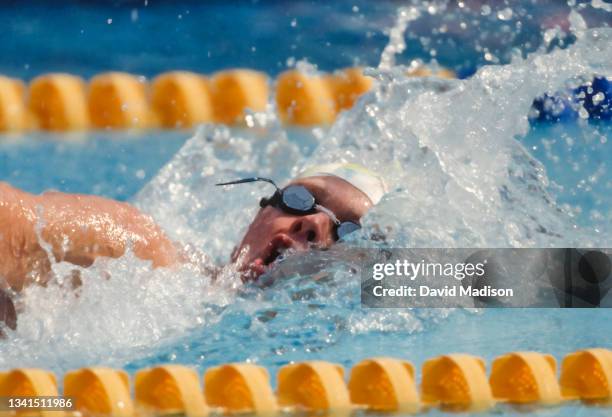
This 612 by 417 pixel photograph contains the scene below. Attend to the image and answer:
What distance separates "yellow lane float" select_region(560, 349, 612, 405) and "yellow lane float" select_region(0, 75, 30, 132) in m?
2.76

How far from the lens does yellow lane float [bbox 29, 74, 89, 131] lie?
411 centimetres

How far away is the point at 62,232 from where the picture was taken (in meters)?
1.94

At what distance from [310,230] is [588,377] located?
675 mm

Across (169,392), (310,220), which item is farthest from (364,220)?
(169,392)

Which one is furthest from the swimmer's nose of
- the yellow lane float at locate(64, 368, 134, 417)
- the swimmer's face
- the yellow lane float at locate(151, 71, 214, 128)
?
the yellow lane float at locate(151, 71, 214, 128)

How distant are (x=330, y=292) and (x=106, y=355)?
1.67 feet

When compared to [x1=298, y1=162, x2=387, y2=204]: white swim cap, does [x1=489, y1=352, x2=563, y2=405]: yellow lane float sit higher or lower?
lower

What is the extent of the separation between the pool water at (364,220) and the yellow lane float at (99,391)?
0.16 metres

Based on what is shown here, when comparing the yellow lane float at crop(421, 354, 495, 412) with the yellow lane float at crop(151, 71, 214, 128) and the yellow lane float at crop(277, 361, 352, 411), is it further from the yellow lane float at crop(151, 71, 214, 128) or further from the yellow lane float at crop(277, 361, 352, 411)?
the yellow lane float at crop(151, 71, 214, 128)

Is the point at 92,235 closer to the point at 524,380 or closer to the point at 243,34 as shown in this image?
the point at 524,380

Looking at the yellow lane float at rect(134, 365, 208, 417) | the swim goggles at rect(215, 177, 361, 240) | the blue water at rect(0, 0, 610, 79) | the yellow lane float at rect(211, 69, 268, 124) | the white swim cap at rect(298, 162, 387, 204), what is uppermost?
the blue water at rect(0, 0, 610, 79)

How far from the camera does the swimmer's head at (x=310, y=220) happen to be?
2211 millimetres

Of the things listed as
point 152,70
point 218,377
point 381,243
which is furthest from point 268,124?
point 218,377

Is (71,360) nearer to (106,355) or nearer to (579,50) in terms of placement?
(106,355)
